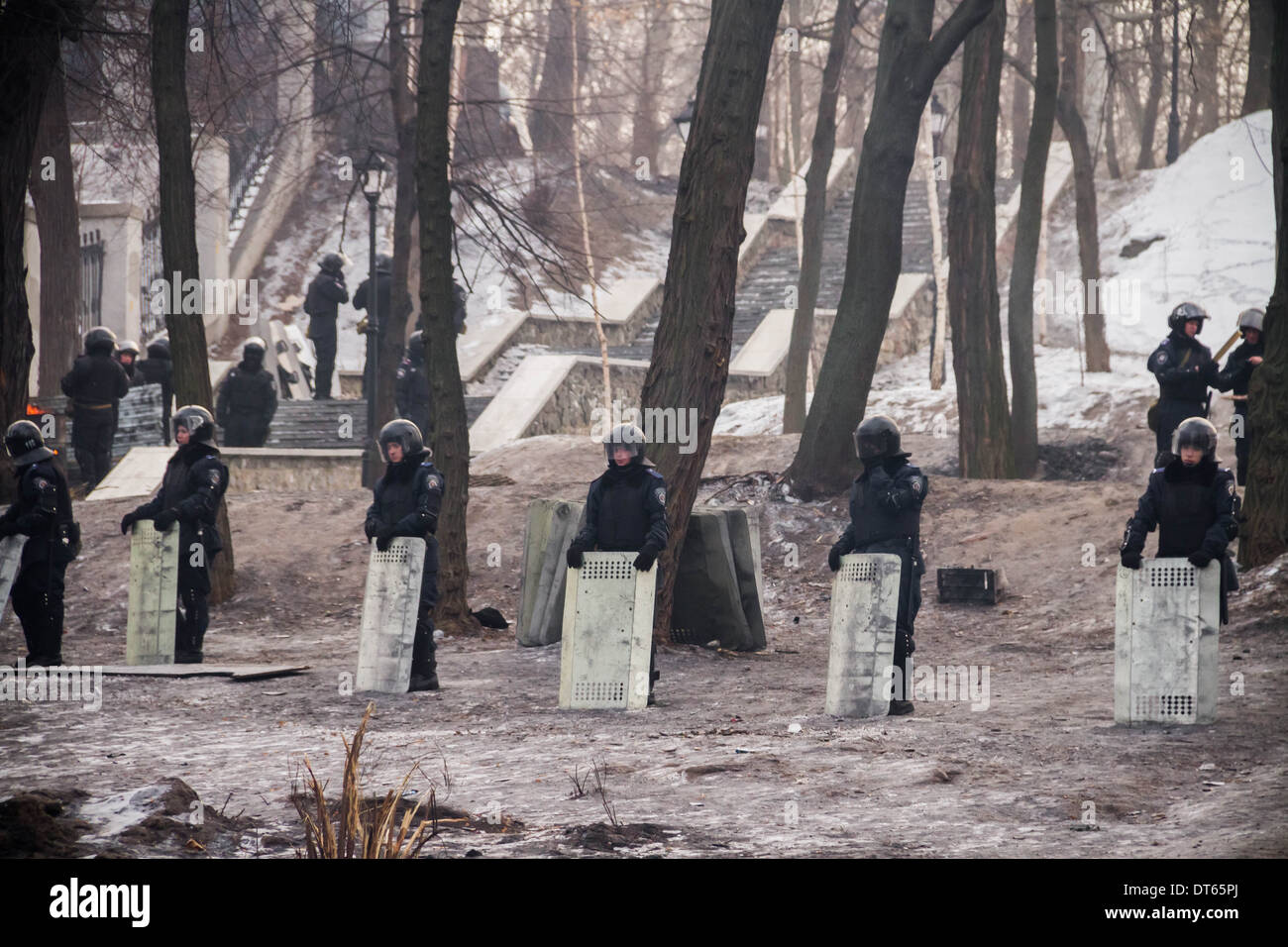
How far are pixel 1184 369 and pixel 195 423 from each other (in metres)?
8.43

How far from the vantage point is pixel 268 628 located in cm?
1492

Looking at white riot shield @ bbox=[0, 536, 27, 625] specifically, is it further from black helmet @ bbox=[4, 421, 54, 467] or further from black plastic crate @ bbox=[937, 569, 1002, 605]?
black plastic crate @ bbox=[937, 569, 1002, 605]

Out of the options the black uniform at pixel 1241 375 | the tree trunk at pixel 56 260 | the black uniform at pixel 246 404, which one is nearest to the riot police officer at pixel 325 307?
the black uniform at pixel 246 404

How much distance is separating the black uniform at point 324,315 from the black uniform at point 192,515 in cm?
1197

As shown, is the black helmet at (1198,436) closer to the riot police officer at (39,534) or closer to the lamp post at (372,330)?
the riot police officer at (39,534)

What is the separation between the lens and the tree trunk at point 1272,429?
1235cm

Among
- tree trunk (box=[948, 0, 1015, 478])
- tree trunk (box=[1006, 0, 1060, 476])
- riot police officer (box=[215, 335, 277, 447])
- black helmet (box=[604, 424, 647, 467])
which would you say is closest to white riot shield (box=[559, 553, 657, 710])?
black helmet (box=[604, 424, 647, 467])

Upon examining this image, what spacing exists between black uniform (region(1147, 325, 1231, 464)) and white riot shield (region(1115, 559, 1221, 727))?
5.82m

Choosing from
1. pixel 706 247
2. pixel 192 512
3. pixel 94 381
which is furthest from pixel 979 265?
pixel 94 381

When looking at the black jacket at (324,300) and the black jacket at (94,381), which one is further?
the black jacket at (324,300)

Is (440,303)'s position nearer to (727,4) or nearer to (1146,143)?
(727,4)

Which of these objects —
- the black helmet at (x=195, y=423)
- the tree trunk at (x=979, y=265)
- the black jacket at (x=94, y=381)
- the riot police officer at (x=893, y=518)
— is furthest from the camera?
the black jacket at (x=94, y=381)
